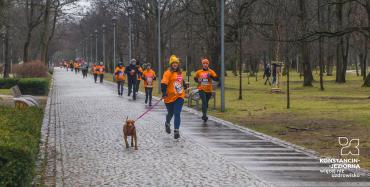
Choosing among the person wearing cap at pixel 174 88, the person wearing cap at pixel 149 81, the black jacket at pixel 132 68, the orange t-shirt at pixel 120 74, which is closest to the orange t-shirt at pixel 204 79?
the person wearing cap at pixel 174 88

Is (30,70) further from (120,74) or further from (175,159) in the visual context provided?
(175,159)

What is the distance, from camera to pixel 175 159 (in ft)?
35.4

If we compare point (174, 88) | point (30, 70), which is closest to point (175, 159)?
point (174, 88)

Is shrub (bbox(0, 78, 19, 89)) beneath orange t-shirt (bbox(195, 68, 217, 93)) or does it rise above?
beneath

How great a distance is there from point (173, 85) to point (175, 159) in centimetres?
323

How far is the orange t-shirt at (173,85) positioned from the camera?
13.7m

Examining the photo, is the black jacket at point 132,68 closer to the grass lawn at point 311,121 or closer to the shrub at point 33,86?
the grass lawn at point 311,121

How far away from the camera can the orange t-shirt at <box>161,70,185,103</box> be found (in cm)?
1374

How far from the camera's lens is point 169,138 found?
13844 millimetres

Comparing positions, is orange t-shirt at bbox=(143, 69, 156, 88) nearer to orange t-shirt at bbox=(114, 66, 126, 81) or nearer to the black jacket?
the black jacket

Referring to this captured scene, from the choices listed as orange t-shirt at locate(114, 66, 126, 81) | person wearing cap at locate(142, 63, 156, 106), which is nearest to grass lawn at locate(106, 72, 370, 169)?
person wearing cap at locate(142, 63, 156, 106)

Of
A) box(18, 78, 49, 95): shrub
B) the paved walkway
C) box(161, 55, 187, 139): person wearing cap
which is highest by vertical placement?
box(161, 55, 187, 139): person wearing cap

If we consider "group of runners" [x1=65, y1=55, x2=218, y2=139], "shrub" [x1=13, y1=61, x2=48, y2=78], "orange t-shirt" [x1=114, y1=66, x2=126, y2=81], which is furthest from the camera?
"shrub" [x1=13, y1=61, x2=48, y2=78]

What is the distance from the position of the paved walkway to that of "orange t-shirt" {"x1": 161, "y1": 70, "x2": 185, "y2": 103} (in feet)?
3.01
